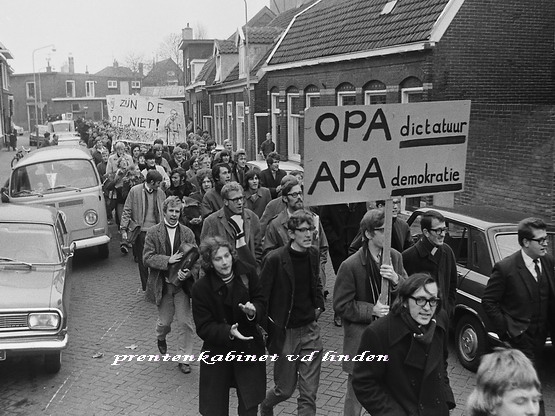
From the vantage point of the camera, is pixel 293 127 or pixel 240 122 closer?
pixel 293 127

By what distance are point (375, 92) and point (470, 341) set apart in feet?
36.5

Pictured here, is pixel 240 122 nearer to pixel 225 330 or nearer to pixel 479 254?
pixel 479 254

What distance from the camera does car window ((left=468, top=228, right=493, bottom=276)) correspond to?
6745mm

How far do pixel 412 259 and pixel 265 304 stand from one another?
1.65 meters

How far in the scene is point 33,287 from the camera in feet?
22.0

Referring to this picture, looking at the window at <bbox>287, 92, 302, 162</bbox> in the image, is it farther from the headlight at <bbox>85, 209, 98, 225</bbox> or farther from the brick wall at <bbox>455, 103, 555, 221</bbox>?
the headlight at <bbox>85, 209, 98, 225</bbox>

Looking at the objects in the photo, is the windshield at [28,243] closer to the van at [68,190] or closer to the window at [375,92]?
the van at [68,190]

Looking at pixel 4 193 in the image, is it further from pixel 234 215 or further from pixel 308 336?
pixel 308 336

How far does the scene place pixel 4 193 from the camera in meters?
11.4

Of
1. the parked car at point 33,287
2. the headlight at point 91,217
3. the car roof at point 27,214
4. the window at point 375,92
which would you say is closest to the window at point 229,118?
the window at point 375,92

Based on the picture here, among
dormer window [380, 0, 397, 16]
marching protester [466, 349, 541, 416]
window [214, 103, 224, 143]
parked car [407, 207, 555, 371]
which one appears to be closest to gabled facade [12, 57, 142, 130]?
window [214, 103, 224, 143]

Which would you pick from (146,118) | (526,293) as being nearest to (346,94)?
(146,118)

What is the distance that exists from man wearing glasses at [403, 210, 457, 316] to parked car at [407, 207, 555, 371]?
1.03 meters

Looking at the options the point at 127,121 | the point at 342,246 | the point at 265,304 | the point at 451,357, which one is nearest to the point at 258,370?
the point at 265,304
